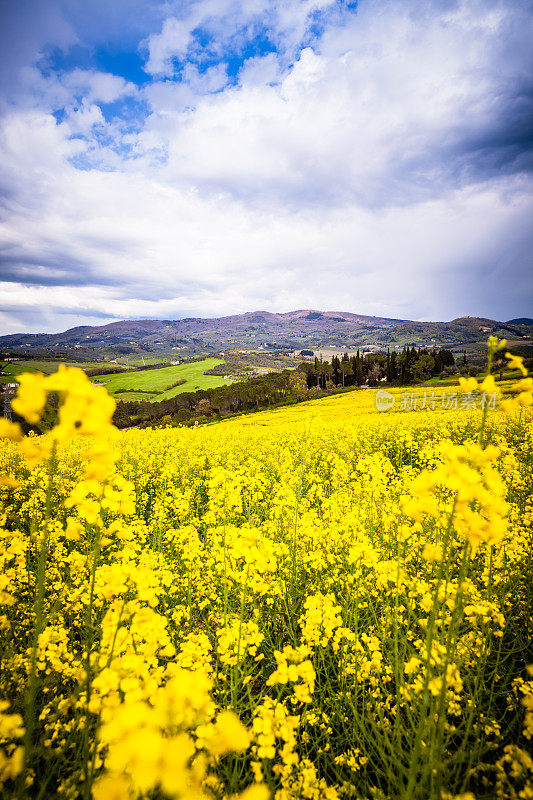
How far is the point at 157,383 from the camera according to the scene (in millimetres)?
102688

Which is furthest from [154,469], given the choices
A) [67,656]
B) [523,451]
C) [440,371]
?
[440,371]

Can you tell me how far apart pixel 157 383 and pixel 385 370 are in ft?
220

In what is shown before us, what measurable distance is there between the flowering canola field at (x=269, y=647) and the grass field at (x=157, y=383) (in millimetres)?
78382

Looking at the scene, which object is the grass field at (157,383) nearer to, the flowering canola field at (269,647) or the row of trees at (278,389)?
the row of trees at (278,389)

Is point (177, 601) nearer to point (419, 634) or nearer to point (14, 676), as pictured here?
point (14, 676)

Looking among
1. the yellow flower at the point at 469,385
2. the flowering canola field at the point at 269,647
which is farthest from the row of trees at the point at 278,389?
the yellow flower at the point at 469,385

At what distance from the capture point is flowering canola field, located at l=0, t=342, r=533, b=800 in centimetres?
178

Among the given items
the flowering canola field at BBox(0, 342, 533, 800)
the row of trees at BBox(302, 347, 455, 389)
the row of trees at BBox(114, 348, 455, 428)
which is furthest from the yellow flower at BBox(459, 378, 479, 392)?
the row of trees at BBox(302, 347, 455, 389)

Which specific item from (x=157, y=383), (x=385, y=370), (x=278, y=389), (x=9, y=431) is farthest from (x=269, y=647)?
(x=157, y=383)

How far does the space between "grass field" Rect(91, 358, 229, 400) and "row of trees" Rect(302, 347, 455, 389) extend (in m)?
30.1

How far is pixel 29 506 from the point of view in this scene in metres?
7.75

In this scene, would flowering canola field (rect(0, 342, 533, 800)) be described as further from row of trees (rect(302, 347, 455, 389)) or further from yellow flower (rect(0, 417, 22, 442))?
row of trees (rect(302, 347, 455, 389))

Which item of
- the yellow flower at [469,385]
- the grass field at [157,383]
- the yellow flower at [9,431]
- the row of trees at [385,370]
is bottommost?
the grass field at [157,383]

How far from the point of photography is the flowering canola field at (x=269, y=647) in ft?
5.83
